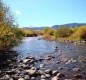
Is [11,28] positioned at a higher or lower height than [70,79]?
higher

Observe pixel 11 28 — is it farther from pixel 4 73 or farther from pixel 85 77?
pixel 85 77

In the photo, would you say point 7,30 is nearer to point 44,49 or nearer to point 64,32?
point 44,49

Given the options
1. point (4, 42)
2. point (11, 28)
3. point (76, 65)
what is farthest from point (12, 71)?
point (11, 28)

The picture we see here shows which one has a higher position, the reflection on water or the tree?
the tree

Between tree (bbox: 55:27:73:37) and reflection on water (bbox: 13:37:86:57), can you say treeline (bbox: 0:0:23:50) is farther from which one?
tree (bbox: 55:27:73:37)

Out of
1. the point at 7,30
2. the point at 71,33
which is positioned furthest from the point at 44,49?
the point at 71,33

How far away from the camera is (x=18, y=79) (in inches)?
741

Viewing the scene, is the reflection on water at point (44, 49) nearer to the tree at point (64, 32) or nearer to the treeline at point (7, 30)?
the treeline at point (7, 30)

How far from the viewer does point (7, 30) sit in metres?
33.8

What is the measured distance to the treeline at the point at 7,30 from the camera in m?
33.3

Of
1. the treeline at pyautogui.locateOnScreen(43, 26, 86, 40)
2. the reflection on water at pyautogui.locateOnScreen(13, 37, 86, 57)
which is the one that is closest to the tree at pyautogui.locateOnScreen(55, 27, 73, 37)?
the treeline at pyautogui.locateOnScreen(43, 26, 86, 40)

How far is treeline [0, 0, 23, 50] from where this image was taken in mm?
33303

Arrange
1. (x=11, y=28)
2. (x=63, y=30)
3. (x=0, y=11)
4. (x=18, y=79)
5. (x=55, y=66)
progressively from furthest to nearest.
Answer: (x=63, y=30) < (x=11, y=28) < (x=0, y=11) < (x=55, y=66) < (x=18, y=79)

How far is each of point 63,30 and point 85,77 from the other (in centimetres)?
5702
